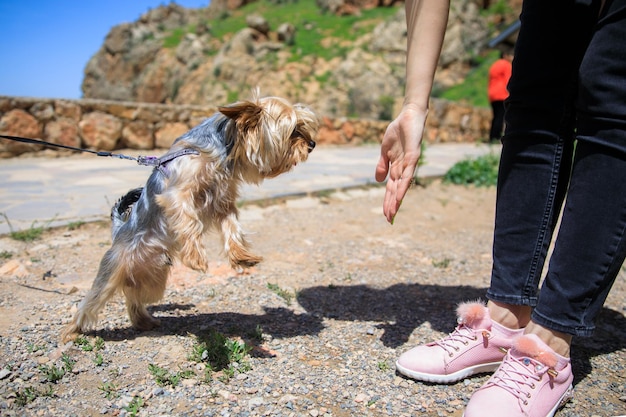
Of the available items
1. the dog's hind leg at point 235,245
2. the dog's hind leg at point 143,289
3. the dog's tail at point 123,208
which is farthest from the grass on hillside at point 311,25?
the dog's hind leg at point 143,289

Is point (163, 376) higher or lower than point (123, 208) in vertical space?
lower

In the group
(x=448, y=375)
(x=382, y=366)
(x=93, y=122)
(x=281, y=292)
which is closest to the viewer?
(x=448, y=375)

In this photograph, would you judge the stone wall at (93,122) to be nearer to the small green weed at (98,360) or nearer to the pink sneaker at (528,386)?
the small green weed at (98,360)

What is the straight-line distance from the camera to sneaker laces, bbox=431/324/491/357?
2.12m

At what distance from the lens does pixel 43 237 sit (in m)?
4.03

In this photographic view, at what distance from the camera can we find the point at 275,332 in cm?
261

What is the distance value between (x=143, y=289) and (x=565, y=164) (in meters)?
2.16

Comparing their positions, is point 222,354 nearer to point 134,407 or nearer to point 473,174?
point 134,407

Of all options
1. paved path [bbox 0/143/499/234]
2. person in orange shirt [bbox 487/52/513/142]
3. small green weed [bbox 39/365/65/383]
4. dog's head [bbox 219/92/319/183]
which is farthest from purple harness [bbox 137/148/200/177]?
person in orange shirt [bbox 487/52/513/142]

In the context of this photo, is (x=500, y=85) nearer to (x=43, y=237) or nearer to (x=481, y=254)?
(x=481, y=254)

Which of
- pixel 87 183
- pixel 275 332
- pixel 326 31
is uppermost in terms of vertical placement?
pixel 326 31

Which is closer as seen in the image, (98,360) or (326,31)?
(98,360)

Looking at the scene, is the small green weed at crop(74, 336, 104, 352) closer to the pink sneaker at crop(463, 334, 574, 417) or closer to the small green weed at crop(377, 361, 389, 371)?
the small green weed at crop(377, 361, 389, 371)

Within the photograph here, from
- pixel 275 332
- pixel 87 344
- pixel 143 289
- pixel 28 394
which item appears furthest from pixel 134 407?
pixel 275 332
